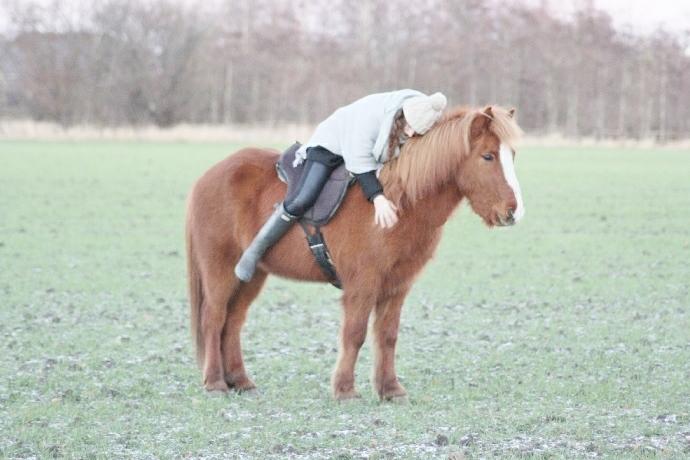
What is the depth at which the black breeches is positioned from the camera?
6652 mm

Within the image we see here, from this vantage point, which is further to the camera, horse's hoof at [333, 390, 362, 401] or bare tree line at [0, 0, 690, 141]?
bare tree line at [0, 0, 690, 141]

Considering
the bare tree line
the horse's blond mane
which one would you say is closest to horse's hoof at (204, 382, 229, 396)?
the horse's blond mane

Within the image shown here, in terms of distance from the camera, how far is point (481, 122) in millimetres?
6293

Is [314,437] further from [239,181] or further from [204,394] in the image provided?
[239,181]

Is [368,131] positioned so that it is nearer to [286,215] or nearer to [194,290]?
[286,215]

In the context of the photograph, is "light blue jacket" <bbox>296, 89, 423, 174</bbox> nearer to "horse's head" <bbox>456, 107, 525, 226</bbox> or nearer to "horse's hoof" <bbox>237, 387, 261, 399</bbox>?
"horse's head" <bbox>456, 107, 525, 226</bbox>

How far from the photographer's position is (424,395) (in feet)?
22.7

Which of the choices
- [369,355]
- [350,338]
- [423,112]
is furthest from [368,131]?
[369,355]

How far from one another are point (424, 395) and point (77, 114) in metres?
55.7

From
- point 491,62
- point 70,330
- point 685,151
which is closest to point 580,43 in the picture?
point 491,62

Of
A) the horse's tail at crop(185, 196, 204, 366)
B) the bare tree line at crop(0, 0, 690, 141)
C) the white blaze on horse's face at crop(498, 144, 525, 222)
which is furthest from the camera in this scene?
the bare tree line at crop(0, 0, 690, 141)

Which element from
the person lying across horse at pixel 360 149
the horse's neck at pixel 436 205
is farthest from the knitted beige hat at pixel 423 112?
the horse's neck at pixel 436 205

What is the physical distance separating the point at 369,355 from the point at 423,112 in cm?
275

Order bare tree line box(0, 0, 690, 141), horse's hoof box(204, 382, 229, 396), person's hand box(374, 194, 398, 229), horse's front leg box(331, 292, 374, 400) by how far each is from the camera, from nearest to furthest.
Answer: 1. person's hand box(374, 194, 398, 229)
2. horse's front leg box(331, 292, 374, 400)
3. horse's hoof box(204, 382, 229, 396)
4. bare tree line box(0, 0, 690, 141)
